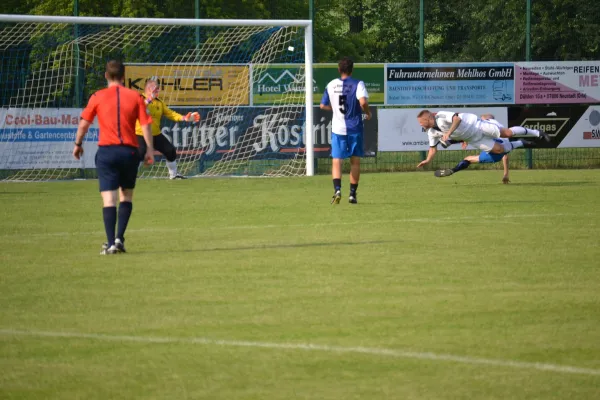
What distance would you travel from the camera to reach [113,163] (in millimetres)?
10898

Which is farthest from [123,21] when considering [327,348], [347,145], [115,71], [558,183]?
[327,348]

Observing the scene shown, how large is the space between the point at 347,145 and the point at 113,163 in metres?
7.05

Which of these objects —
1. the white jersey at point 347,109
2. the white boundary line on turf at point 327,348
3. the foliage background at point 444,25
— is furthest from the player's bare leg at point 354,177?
the foliage background at point 444,25

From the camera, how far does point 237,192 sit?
20.0 m

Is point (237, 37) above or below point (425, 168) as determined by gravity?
above

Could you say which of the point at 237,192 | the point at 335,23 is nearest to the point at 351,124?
the point at 237,192

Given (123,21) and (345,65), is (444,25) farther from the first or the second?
(345,65)

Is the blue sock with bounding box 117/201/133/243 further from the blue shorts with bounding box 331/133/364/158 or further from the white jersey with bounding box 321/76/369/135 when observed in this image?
the white jersey with bounding box 321/76/369/135

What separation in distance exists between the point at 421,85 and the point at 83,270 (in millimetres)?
17464

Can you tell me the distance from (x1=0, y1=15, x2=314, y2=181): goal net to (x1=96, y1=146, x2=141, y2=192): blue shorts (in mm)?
11548

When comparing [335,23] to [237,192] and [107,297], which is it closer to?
[237,192]

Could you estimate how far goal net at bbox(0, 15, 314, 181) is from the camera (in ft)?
76.1

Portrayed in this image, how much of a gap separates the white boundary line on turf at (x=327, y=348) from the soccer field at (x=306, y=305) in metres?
0.02

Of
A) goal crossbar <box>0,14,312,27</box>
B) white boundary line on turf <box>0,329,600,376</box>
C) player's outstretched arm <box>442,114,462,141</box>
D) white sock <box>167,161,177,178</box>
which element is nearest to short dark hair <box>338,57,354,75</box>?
player's outstretched arm <box>442,114,462,141</box>
